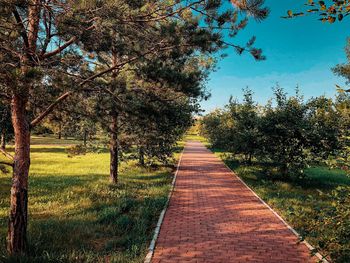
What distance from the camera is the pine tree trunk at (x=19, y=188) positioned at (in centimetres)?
564

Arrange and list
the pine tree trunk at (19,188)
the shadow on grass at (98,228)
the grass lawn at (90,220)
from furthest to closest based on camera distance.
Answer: the grass lawn at (90,220) < the shadow on grass at (98,228) < the pine tree trunk at (19,188)

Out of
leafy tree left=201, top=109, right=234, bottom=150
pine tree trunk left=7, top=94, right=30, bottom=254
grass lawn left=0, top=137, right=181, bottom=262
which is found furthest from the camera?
leafy tree left=201, top=109, right=234, bottom=150

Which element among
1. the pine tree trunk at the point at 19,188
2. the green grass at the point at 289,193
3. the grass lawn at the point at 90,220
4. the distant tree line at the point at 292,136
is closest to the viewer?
the pine tree trunk at the point at 19,188

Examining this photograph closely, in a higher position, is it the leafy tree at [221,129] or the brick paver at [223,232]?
the leafy tree at [221,129]

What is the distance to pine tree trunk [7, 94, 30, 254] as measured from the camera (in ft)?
18.5

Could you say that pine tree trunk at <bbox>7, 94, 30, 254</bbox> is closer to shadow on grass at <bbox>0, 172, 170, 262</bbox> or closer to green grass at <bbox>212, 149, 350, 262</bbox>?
shadow on grass at <bbox>0, 172, 170, 262</bbox>

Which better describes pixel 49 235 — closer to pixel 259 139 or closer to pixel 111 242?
pixel 111 242

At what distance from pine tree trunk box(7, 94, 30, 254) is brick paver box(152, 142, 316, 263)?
2.56 metres

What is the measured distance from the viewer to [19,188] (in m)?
5.69

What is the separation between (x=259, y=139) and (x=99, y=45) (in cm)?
1020

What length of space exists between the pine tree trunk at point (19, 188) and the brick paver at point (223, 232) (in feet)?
8.39

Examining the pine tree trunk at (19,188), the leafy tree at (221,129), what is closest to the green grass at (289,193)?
the leafy tree at (221,129)

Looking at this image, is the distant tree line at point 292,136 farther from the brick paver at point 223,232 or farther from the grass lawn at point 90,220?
the grass lawn at point 90,220

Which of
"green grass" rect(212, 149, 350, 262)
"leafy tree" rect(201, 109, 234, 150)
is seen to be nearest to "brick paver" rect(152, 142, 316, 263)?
"green grass" rect(212, 149, 350, 262)
